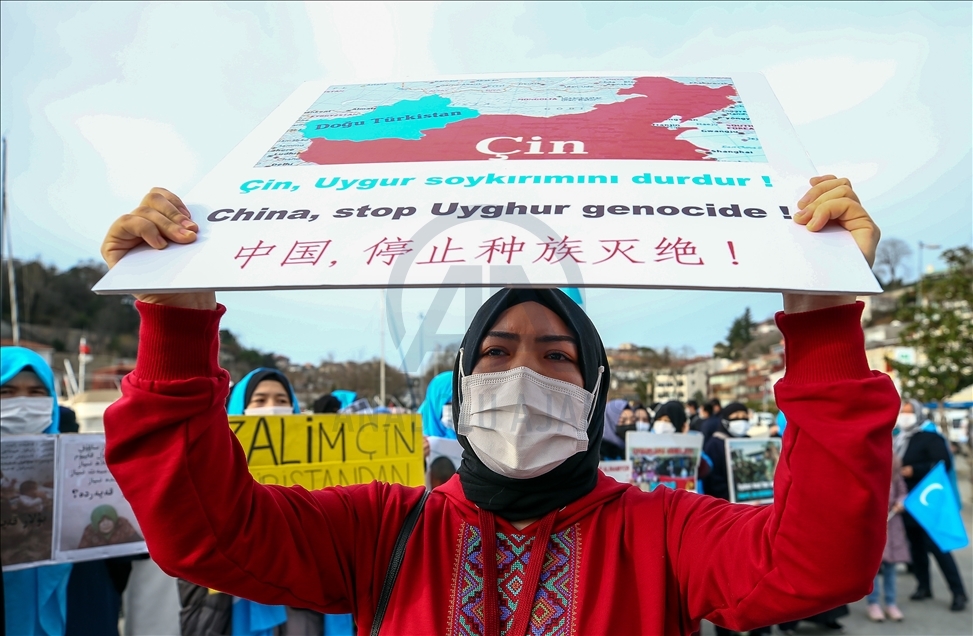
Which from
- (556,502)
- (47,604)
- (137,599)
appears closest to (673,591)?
(556,502)

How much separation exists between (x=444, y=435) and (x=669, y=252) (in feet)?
15.2

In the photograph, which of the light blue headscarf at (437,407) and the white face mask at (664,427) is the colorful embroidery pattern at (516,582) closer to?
the light blue headscarf at (437,407)

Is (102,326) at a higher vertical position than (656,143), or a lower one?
higher

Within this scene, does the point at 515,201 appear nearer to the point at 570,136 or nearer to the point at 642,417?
the point at 570,136

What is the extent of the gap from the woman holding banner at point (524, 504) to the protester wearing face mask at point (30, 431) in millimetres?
2780

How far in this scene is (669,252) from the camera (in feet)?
3.95

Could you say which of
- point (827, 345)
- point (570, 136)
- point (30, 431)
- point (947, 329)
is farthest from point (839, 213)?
point (947, 329)

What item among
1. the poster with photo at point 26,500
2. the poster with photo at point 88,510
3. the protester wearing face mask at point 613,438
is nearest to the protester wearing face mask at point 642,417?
the protester wearing face mask at point 613,438

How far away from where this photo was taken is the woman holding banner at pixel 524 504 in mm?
1335

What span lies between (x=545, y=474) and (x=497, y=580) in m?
0.27

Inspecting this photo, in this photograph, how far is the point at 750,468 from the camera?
6.79 metres

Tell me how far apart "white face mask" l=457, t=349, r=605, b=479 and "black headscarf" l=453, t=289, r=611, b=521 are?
0.03 m

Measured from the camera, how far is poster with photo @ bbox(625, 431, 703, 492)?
19.5ft

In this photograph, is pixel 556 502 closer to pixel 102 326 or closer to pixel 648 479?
pixel 648 479
